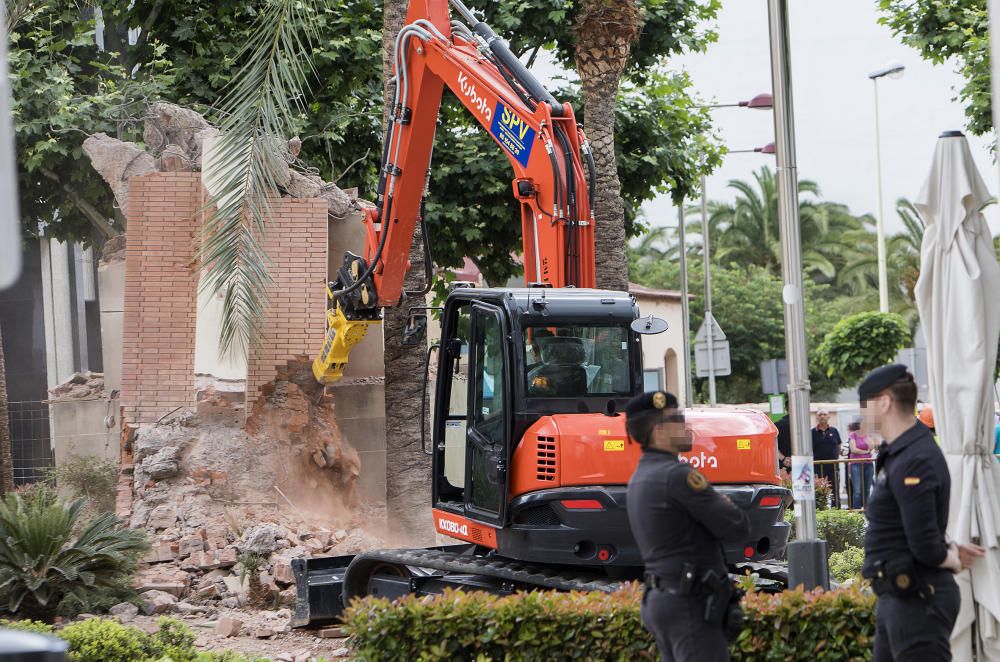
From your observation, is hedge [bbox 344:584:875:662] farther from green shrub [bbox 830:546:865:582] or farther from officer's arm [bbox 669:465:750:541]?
green shrub [bbox 830:546:865:582]

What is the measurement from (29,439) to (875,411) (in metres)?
18.6

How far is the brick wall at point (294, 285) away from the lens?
13227 millimetres

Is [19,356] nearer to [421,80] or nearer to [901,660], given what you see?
[421,80]

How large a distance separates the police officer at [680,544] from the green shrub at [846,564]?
6636mm

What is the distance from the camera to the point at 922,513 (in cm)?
470

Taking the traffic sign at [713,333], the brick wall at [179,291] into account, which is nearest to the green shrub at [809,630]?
the brick wall at [179,291]

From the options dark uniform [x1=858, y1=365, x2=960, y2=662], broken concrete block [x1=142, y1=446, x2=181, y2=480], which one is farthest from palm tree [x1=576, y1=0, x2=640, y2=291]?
dark uniform [x1=858, y1=365, x2=960, y2=662]

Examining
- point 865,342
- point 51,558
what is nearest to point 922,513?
point 51,558

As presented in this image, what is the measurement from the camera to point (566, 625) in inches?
264

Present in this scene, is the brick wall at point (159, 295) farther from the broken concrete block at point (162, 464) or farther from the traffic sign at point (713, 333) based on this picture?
the traffic sign at point (713, 333)

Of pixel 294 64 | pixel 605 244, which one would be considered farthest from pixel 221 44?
pixel 605 244

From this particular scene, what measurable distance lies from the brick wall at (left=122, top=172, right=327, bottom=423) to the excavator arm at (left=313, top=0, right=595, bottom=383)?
0.66 metres

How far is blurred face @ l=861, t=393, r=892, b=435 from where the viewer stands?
4891 millimetres

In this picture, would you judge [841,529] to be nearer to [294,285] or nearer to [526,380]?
[294,285]
